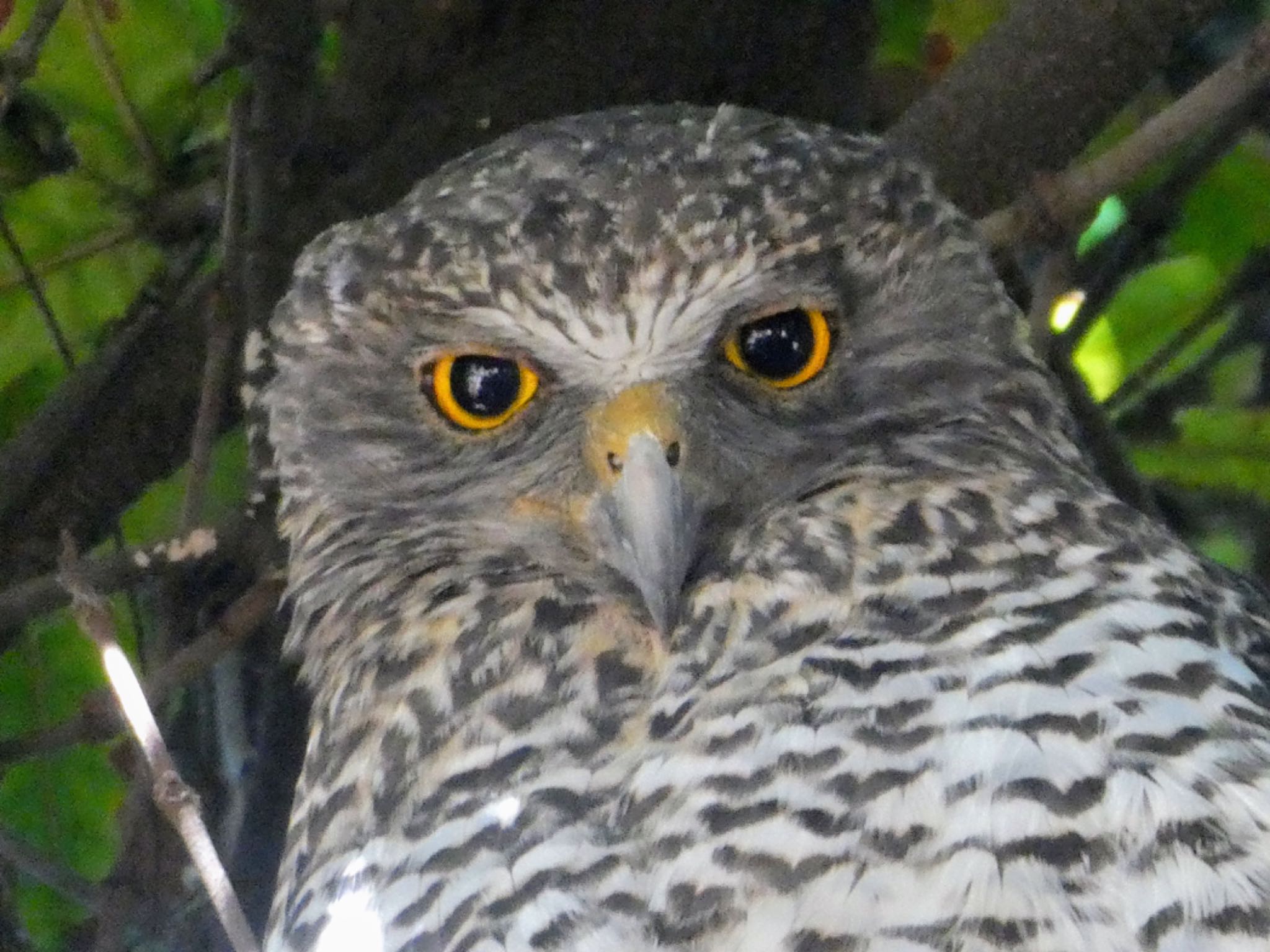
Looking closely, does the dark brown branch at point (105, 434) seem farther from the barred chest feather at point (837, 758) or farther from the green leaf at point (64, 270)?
the barred chest feather at point (837, 758)

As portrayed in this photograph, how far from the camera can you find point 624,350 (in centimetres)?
169

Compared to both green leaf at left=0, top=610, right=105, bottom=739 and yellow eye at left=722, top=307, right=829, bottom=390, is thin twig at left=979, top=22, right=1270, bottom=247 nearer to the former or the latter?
yellow eye at left=722, top=307, right=829, bottom=390

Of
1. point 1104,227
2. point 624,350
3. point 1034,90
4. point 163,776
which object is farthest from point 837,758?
point 1104,227

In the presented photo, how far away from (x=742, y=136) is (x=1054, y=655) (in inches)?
25.6

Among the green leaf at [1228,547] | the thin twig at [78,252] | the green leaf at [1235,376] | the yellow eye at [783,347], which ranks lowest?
the green leaf at [1228,547]

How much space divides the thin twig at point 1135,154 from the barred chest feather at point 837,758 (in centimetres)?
41

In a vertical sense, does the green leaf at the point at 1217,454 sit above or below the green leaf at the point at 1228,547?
above

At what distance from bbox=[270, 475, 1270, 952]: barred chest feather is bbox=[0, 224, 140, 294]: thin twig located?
0.63 metres

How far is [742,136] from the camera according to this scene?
1882mm

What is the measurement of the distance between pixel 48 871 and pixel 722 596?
2.89 feet

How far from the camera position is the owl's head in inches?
66.4

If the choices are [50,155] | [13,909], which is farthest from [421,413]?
[13,909]

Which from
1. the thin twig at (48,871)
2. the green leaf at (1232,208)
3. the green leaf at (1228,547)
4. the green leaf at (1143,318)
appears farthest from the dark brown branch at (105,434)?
the green leaf at (1228,547)

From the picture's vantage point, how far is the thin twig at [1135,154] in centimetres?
191
